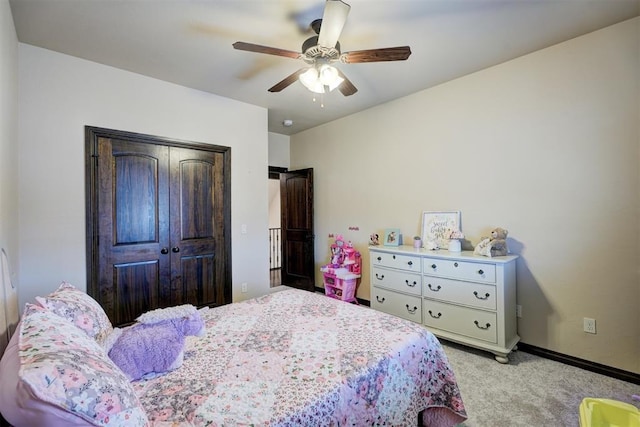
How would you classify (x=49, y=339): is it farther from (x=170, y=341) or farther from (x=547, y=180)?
(x=547, y=180)

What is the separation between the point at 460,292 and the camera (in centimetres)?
271

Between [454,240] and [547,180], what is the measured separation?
96 centimetres

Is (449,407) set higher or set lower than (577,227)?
lower

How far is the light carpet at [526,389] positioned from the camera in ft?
5.99

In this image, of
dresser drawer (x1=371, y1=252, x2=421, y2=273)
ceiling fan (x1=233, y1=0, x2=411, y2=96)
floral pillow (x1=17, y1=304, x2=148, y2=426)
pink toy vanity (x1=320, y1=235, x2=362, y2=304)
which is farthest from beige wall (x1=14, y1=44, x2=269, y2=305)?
dresser drawer (x1=371, y1=252, x2=421, y2=273)

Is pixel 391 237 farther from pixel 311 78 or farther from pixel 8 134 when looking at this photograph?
pixel 8 134

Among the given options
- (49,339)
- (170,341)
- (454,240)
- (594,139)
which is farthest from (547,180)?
(49,339)

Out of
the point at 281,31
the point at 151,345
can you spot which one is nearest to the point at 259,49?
the point at 281,31

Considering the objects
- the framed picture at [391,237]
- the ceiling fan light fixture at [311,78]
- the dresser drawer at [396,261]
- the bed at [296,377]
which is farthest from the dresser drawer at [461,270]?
the ceiling fan light fixture at [311,78]

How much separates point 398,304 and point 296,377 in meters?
2.25

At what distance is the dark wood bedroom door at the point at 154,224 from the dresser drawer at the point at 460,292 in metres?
2.39

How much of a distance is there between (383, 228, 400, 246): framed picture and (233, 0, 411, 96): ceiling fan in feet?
6.37

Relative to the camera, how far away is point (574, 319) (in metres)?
2.46

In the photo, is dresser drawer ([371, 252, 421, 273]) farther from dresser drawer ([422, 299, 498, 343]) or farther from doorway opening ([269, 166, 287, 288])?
doorway opening ([269, 166, 287, 288])
